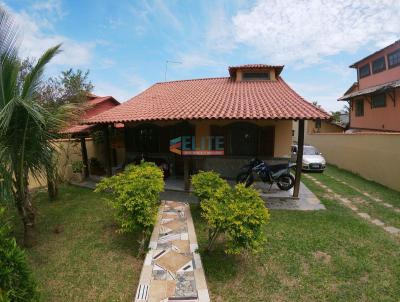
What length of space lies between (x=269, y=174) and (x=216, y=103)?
10.8 feet

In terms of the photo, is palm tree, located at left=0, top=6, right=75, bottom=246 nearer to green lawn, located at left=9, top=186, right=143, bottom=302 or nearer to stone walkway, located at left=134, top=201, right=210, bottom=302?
green lawn, located at left=9, top=186, right=143, bottom=302

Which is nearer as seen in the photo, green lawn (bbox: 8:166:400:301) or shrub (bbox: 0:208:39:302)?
shrub (bbox: 0:208:39:302)

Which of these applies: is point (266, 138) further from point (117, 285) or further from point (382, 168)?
point (117, 285)

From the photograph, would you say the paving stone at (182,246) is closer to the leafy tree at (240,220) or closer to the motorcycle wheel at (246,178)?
the leafy tree at (240,220)

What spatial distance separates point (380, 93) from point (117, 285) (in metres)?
20.1

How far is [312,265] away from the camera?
4.59 metres

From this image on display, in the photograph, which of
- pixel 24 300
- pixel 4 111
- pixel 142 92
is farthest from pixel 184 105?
pixel 24 300

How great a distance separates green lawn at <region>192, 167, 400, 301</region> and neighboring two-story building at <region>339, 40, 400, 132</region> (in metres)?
13.6

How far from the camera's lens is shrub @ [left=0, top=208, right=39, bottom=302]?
2500 millimetres

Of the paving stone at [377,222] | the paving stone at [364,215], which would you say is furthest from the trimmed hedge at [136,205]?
the paving stone at [364,215]

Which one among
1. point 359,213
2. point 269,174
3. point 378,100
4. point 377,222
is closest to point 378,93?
point 378,100

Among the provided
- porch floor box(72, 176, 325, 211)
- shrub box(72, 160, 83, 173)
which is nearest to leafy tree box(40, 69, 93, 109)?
shrub box(72, 160, 83, 173)

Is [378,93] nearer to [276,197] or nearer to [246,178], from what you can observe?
[276,197]

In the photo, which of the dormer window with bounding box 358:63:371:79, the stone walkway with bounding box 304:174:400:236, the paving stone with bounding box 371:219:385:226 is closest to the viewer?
the stone walkway with bounding box 304:174:400:236
